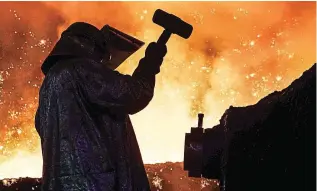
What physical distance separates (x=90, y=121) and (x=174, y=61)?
1230 centimetres

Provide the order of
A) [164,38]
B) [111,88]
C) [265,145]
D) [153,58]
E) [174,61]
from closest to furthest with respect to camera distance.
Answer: [265,145], [111,88], [153,58], [164,38], [174,61]

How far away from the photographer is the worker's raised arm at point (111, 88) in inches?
112

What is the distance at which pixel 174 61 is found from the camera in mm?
15078

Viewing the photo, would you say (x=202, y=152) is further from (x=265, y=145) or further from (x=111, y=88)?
(x=111, y=88)

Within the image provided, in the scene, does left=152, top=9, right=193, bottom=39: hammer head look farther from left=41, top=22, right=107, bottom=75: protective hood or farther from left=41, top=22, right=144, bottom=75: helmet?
left=41, top=22, right=107, bottom=75: protective hood

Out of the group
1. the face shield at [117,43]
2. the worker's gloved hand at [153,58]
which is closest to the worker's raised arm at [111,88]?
the worker's gloved hand at [153,58]

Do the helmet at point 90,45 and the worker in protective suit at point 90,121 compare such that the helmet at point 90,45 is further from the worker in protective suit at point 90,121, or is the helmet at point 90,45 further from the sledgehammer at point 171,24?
the sledgehammer at point 171,24

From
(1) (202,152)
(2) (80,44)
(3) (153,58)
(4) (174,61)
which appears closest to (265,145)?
(1) (202,152)

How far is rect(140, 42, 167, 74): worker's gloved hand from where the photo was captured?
3.07 m

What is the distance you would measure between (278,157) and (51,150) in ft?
5.02

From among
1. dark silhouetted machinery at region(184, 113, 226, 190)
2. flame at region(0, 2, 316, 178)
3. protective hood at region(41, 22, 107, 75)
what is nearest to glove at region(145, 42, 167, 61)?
protective hood at region(41, 22, 107, 75)

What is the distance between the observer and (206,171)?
3.36 m

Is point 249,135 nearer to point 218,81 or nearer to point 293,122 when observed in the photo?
point 293,122

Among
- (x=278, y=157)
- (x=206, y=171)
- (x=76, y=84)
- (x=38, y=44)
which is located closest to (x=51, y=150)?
(x=76, y=84)
